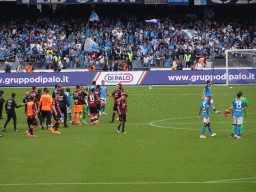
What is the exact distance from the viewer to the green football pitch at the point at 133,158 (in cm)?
1257

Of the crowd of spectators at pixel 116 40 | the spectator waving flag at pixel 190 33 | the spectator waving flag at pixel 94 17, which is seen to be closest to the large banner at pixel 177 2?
the crowd of spectators at pixel 116 40

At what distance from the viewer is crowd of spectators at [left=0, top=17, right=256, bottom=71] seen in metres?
47.8

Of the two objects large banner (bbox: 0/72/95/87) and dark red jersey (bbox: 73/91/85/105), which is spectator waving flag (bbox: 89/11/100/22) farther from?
dark red jersey (bbox: 73/91/85/105)

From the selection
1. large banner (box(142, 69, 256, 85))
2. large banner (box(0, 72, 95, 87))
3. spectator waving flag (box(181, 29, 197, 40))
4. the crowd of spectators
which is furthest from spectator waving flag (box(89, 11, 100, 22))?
large banner (box(142, 69, 256, 85))

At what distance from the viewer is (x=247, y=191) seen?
11.7m

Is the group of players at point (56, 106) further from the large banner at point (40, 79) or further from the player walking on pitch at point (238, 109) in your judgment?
the large banner at point (40, 79)

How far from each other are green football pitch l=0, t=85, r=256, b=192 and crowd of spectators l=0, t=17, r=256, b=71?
69.8 feet

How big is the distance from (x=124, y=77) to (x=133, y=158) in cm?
2908

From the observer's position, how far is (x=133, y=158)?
1592 centimetres

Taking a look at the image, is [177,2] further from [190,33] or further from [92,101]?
[92,101]

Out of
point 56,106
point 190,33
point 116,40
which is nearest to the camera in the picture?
point 56,106

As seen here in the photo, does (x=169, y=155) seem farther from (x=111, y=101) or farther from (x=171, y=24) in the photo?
(x=171, y=24)

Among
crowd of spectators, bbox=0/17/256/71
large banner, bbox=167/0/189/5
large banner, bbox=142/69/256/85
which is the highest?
large banner, bbox=167/0/189/5

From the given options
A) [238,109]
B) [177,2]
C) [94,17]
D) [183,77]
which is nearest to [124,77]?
[183,77]
